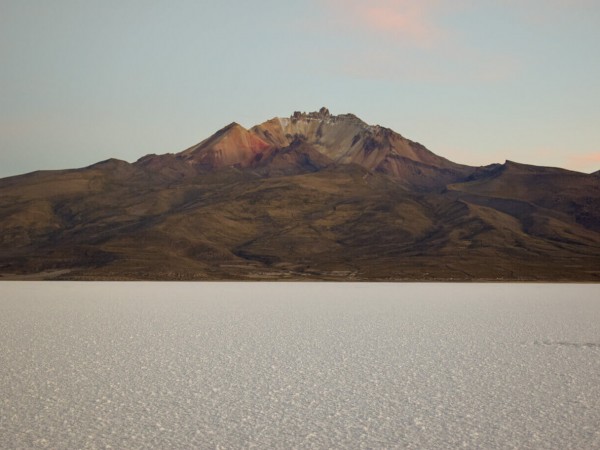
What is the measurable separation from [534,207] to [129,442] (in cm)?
17490

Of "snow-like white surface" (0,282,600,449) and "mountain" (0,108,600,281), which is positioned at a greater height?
"mountain" (0,108,600,281)

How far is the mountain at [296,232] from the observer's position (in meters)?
113

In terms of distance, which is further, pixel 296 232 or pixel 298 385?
pixel 296 232

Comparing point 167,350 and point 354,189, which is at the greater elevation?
point 354,189

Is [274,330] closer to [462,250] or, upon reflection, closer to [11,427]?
[11,427]

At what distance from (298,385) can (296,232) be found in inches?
5423

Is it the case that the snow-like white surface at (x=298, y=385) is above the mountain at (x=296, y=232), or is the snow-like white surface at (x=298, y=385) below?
below

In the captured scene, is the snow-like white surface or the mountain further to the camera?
the mountain

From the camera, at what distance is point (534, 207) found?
173750 millimetres

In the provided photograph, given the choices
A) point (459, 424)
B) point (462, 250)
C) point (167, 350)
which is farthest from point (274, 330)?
point (462, 250)

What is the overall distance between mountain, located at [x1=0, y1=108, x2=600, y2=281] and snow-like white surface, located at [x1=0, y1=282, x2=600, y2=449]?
262ft

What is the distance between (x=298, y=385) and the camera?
14.9 meters

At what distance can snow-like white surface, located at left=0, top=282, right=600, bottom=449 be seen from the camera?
1086cm

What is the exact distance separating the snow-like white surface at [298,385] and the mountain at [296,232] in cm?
7982
